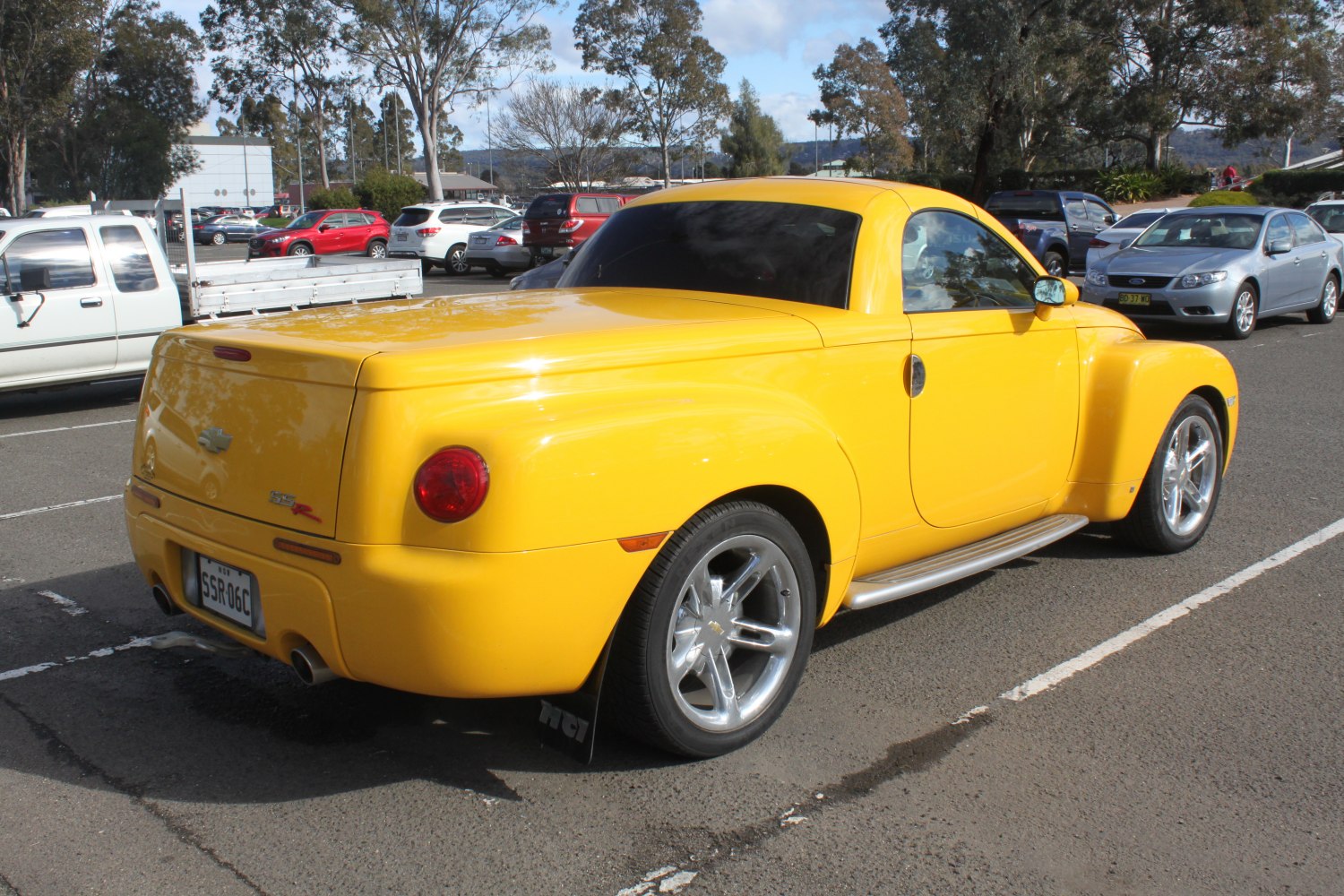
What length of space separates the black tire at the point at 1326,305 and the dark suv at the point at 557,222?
45.8 ft

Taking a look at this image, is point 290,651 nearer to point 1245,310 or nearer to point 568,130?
point 1245,310

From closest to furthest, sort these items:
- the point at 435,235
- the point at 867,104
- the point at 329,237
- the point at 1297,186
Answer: the point at 435,235 → the point at 329,237 → the point at 1297,186 → the point at 867,104

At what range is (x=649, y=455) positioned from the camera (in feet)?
10.3

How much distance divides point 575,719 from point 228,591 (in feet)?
3.55

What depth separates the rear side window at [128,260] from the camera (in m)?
10.3

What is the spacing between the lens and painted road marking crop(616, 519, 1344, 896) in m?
2.89

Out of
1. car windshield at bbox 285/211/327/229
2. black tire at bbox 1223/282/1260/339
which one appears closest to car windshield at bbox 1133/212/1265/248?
black tire at bbox 1223/282/1260/339

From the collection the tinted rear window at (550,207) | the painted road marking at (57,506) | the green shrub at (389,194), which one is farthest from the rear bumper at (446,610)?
the green shrub at (389,194)

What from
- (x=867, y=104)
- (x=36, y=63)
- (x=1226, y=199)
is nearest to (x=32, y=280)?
(x=1226, y=199)

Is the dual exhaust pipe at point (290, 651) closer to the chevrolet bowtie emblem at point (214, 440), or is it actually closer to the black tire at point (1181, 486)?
the chevrolet bowtie emblem at point (214, 440)

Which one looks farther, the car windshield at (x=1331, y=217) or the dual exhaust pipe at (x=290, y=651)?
the car windshield at (x=1331, y=217)

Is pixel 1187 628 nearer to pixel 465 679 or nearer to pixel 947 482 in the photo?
pixel 947 482

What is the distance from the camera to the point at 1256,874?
293cm

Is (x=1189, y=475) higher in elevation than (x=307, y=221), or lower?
lower
